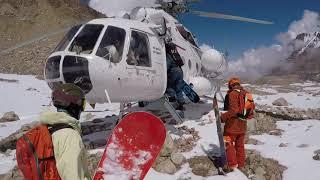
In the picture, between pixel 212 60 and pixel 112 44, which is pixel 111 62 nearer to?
pixel 112 44

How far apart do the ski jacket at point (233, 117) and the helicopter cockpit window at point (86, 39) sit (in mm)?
2962

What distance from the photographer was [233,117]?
25.6 feet

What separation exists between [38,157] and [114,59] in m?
5.17

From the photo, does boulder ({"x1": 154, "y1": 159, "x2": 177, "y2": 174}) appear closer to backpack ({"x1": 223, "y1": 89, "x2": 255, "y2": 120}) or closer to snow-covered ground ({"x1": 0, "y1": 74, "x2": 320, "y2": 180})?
snow-covered ground ({"x1": 0, "y1": 74, "x2": 320, "y2": 180})

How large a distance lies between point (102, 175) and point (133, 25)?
5.80 metres

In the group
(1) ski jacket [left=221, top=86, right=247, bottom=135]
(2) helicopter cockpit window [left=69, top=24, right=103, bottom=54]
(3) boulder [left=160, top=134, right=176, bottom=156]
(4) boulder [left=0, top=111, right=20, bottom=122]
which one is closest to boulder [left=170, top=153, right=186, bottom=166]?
(3) boulder [left=160, top=134, right=176, bottom=156]

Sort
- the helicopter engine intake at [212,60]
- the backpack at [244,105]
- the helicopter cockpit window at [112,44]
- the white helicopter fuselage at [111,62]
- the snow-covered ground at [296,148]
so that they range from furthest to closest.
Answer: the helicopter engine intake at [212,60]
the helicopter cockpit window at [112,44]
the white helicopter fuselage at [111,62]
the backpack at [244,105]
the snow-covered ground at [296,148]

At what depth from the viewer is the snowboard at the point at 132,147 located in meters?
4.00

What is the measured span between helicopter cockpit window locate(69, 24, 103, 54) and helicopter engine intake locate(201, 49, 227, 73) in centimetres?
534

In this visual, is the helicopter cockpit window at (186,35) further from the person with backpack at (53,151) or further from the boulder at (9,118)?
the person with backpack at (53,151)

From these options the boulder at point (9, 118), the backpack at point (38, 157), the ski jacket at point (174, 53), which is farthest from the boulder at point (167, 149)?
the boulder at point (9, 118)

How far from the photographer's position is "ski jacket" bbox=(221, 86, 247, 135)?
306 inches

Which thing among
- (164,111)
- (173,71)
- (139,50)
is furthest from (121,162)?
(164,111)

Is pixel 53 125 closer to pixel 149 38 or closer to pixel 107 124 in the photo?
pixel 149 38
